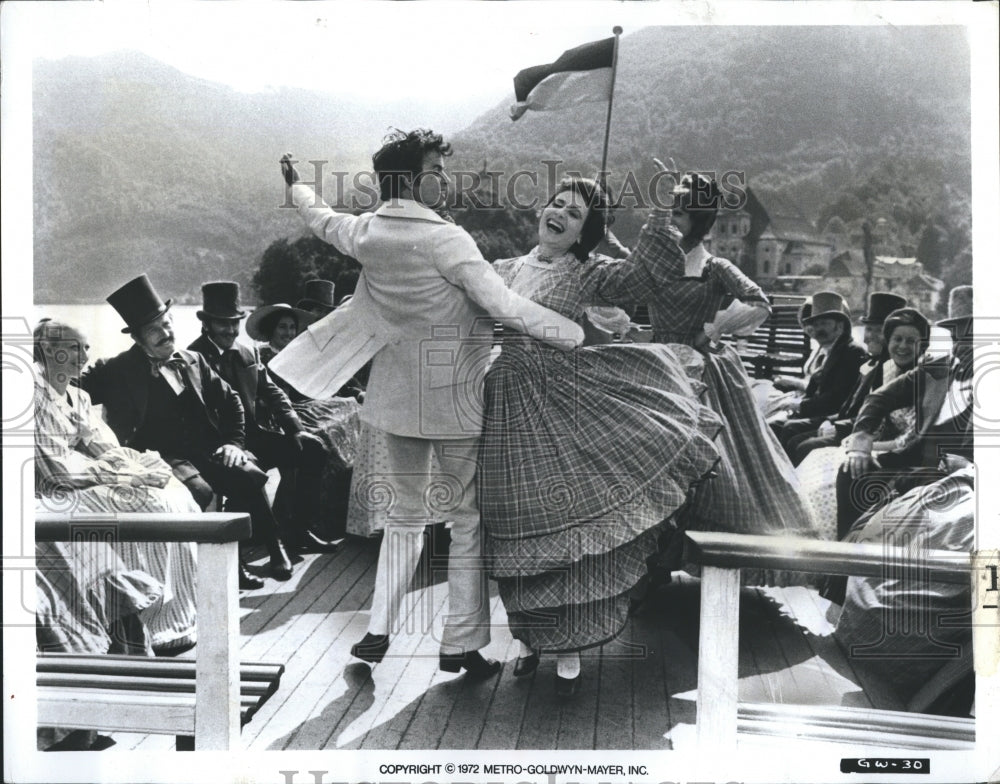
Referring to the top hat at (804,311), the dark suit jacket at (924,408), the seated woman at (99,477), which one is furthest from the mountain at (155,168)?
the dark suit jacket at (924,408)

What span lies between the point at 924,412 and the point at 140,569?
284cm

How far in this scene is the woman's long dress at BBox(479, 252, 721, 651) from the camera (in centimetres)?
325

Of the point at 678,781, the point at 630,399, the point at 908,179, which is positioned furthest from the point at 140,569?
the point at 908,179

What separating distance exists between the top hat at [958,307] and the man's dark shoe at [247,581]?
8.54 ft

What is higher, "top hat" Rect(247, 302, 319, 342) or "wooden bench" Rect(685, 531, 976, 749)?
"top hat" Rect(247, 302, 319, 342)

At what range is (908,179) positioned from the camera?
341 cm

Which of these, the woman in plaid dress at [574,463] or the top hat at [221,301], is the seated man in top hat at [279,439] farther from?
the woman in plaid dress at [574,463]

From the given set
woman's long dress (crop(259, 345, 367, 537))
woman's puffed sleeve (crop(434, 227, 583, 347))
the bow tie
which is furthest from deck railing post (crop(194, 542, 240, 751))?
woman's puffed sleeve (crop(434, 227, 583, 347))

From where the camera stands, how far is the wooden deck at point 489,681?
3314 millimetres

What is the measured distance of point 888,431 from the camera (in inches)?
134

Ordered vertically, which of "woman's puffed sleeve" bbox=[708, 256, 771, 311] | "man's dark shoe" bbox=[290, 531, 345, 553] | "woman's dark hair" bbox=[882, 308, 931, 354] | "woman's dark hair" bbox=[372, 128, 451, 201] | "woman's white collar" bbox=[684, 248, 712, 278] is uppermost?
"woman's dark hair" bbox=[372, 128, 451, 201]

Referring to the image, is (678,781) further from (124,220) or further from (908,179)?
(124,220)

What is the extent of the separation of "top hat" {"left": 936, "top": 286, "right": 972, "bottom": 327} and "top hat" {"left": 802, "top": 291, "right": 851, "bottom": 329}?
0.35m

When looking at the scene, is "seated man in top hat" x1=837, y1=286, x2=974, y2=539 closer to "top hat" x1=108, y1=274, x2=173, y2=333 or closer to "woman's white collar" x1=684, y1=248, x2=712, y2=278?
"woman's white collar" x1=684, y1=248, x2=712, y2=278
